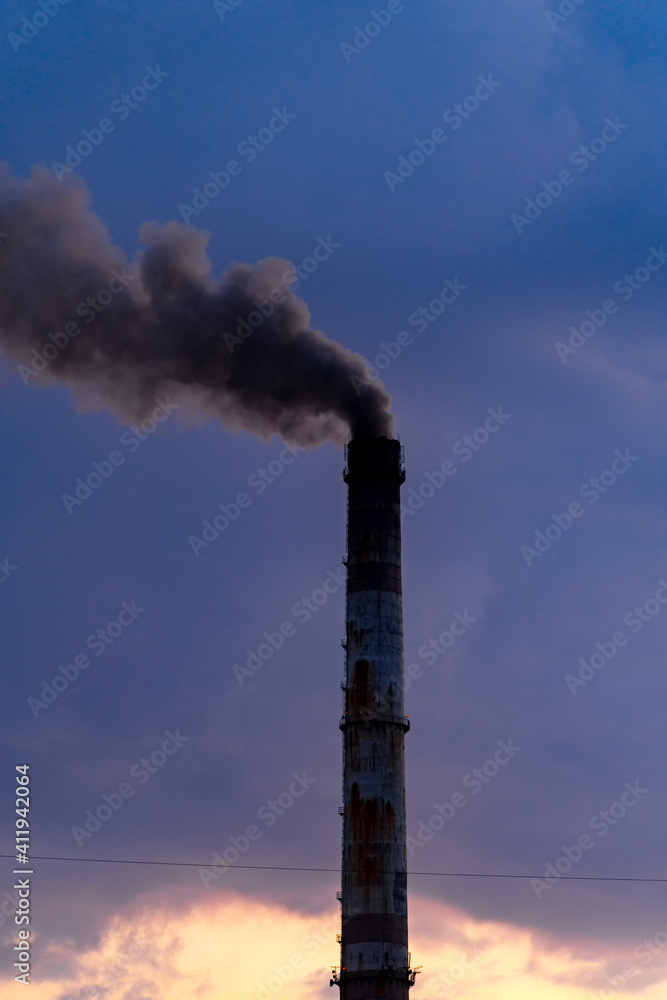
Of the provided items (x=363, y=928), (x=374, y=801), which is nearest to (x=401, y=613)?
(x=374, y=801)

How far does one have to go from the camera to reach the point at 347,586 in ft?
219

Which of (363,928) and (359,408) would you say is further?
(359,408)

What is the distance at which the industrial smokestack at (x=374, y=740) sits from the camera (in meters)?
60.9

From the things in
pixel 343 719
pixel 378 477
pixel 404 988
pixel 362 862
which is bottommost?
pixel 404 988

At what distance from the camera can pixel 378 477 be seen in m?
67.6

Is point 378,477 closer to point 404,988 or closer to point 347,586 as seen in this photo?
point 347,586

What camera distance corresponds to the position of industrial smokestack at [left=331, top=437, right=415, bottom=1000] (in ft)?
200

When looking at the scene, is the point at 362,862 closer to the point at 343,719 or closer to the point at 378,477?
the point at 343,719

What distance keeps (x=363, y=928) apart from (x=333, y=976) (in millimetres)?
2814

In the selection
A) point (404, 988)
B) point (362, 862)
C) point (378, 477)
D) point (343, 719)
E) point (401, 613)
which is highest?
point (378, 477)

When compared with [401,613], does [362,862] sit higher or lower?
lower

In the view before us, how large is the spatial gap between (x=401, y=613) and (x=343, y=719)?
6034 mm

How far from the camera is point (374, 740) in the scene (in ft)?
209

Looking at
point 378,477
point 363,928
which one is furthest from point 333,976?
point 378,477
